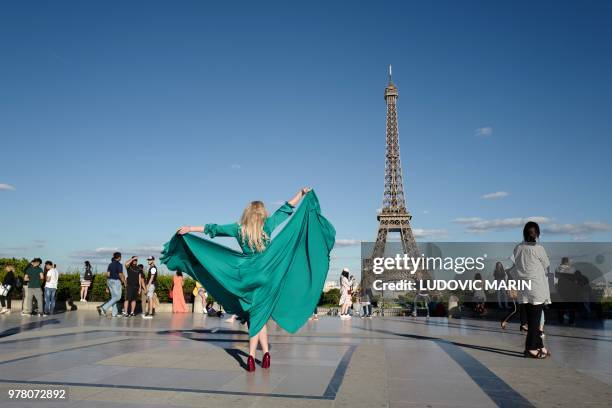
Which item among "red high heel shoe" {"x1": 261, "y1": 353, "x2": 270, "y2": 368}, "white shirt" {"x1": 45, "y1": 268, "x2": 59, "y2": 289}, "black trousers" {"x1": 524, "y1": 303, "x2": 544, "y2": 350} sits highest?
"white shirt" {"x1": 45, "y1": 268, "x2": 59, "y2": 289}

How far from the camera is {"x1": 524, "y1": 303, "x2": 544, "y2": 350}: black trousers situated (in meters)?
6.90

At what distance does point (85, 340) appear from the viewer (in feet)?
27.7

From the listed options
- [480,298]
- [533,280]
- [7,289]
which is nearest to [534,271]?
[533,280]

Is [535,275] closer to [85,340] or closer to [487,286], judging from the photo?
[85,340]

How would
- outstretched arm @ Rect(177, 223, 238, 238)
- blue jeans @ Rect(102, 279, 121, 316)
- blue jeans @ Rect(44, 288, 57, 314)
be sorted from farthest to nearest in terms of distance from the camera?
blue jeans @ Rect(44, 288, 57, 314)
blue jeans @ Rect(102, 279, 121, 316)
outstretched arm @ Rect(177, 223, 238, 238)

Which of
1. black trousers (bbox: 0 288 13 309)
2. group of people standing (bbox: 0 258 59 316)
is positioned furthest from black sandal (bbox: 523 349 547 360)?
black trousers (bbox: 0 288 13 309)

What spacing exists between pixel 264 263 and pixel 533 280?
13.1 feet

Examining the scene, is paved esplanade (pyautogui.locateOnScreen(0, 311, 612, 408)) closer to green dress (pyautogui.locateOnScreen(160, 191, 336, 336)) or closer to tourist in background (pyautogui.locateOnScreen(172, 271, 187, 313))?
green dress (pyautogui.locateOnScreen(160, 191, 336, 336))

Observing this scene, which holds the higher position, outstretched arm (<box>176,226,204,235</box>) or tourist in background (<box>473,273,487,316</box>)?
outstretched arm (<box>176,226,204,235</box>)

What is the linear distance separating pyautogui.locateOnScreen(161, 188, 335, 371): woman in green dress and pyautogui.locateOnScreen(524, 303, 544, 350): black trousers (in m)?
3.02

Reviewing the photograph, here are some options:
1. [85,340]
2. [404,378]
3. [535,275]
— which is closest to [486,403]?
[404,378]

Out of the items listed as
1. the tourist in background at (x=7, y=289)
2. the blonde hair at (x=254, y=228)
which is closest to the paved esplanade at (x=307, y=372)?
the blonde hair at (x=254, y=228)

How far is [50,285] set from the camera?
52.1 feet

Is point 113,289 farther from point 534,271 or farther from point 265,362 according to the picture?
point 534,271
